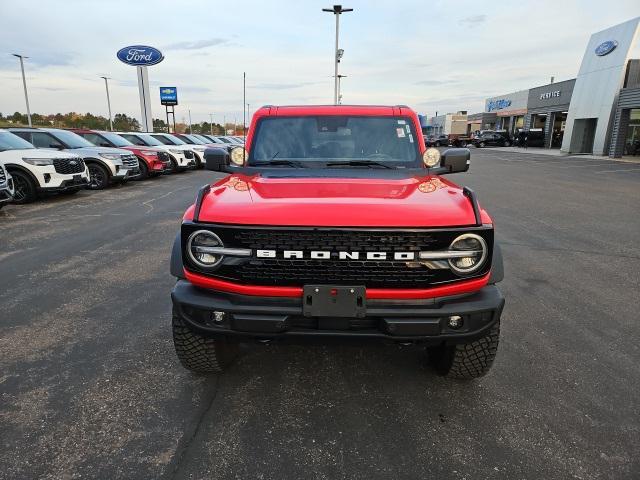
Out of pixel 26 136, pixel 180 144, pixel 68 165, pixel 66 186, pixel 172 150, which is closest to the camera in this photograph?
pixel 66 186

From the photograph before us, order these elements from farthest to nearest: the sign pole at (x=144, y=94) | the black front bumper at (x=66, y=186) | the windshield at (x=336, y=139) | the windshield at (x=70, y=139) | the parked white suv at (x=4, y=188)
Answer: the sign pole at (x=144, y=94) → the windshield at (x=70, y=139) → the black front bumper at (x=66, y=186) → the parked white suv at (x=4, y=188) → the windshield at (x=336, y=139)

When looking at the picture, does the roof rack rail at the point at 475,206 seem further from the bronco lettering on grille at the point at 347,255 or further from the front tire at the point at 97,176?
the front tire at the point at 97,176

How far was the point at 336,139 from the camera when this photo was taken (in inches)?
153

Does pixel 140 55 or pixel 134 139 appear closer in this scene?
pixel 134 139

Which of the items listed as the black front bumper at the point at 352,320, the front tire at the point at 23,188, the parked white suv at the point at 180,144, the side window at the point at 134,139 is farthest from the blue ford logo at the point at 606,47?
the black front bumper at the point at 352,320

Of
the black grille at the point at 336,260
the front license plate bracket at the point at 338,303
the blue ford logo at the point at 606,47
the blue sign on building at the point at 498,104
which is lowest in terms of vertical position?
the front license plate bracket at the point at 338,303

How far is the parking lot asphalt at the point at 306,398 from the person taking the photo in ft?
7.48

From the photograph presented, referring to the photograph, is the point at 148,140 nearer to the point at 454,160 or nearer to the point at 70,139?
the point at 70,139

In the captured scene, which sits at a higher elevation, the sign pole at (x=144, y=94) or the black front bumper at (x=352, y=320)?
the sign pole at (x=144, y=94)

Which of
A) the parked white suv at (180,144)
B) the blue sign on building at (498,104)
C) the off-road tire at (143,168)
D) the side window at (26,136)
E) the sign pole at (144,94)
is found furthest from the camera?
the blue sign on building at (498,104)

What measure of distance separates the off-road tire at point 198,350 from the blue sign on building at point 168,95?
40.0m

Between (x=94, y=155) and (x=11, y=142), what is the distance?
245 centimetres

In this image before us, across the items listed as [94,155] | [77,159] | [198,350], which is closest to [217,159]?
[198,350]

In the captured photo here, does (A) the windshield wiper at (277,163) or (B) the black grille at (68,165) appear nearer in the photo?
(A) the windshield wiper at (277,163)
